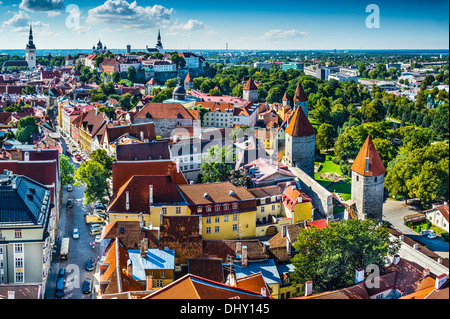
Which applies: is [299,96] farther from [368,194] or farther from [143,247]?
[143,247]

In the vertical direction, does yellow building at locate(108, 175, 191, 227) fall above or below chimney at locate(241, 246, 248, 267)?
above

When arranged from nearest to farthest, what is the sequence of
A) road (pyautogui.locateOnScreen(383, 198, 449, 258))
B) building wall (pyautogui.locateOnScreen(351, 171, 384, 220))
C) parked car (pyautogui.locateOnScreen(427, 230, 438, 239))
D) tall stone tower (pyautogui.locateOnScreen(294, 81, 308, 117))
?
road (pyautogui.locateOnScreen(383, 198, 449, 258)) < building wall (pyautogui.locateOnScreen(351, 171, 384, 220)) < parked car (pyautogui.locateOnScreen(427, 230, 438, 239)) < tall stone tower (pyautogui.locateOnScreen(294, 81, 308, 117))

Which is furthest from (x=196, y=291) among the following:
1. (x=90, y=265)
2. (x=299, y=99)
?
(x=299, y=99)

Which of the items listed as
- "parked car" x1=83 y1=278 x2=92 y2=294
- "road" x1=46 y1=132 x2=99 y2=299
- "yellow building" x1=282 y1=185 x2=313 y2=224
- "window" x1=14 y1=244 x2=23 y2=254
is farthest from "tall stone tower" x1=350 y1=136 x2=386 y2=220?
"window" x1=14 y1=244 x2=23 y2=254

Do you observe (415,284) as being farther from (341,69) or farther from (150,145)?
(341,69)

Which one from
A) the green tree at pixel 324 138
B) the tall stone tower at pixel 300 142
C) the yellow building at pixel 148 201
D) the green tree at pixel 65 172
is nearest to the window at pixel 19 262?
the yellow building at pixel 148 201

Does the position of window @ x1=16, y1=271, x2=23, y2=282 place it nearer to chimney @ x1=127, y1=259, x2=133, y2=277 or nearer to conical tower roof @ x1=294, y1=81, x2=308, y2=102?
chimney @ x1=127, y1=259, x2=133, y2=277
